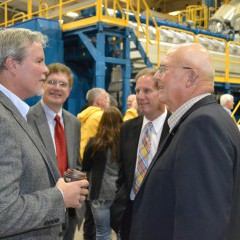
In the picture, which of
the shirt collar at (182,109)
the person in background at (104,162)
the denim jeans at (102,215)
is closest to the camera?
the shirt collar at (182,109)

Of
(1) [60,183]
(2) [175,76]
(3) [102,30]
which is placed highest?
(3) [102,30]

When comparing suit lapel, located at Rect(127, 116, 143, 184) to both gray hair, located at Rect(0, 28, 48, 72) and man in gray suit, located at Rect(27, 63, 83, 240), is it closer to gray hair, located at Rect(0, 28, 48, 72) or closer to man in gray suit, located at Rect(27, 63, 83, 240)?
man in gray suit, located at Rect(27, 63, 83, 240)

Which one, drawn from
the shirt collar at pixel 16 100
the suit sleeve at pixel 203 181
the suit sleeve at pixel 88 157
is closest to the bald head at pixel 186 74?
the suit sleeve at pixel 203 181

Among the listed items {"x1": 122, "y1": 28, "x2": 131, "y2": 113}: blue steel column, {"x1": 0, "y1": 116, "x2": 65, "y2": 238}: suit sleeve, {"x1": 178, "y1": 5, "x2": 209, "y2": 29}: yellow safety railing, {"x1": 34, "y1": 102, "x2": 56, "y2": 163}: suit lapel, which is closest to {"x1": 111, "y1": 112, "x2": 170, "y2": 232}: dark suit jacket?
{"x1": 34, "y1": 102, "x2": 56, "y2": 163}: suit lapel

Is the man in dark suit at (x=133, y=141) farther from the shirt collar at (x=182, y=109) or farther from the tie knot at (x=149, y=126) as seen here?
the shirt collar at (x=182, y=109)

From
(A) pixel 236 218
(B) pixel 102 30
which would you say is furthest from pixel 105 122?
(B) pixel 102 30

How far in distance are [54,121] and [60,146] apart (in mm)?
235

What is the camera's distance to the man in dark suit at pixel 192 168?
5.15 ft

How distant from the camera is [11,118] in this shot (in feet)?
5.50

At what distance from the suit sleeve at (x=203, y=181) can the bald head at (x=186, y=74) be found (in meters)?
0.30

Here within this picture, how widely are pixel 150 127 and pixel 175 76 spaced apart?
3.80 feet

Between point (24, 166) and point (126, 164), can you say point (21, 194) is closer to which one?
point (24, 166)

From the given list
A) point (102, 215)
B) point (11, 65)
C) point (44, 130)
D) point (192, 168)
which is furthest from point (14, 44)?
point (102, 215)

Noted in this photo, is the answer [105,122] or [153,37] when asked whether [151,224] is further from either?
[153,37]
